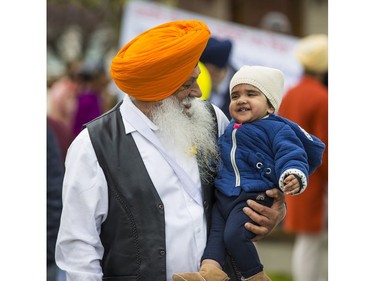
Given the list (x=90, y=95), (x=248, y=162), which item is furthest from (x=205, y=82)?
(x=90, y=95)

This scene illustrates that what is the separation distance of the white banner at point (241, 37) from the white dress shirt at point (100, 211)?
5070mm

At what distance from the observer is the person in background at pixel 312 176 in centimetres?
779

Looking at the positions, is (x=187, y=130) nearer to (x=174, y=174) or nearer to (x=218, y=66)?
(x=174, y=174)

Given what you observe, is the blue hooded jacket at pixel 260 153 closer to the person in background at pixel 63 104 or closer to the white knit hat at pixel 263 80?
the white knit hat at pixel 263 80

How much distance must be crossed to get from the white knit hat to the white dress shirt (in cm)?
45

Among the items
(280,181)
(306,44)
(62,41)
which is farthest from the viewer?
(62,41)

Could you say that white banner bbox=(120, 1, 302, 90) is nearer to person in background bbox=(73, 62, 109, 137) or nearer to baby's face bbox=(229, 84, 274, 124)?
person in background bbox=(73, 62, 109, 137)

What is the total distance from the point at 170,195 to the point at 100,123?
1.45ft

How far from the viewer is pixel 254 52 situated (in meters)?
9.54

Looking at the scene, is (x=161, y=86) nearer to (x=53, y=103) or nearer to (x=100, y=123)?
(x=100, y=123)

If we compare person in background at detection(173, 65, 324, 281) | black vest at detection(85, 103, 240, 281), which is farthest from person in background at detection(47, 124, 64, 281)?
person in background at detection(173, 65, 324, 281)

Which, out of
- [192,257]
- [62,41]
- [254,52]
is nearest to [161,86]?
[192,257]

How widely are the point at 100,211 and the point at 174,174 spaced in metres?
0.36

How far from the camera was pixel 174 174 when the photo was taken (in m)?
4.07
